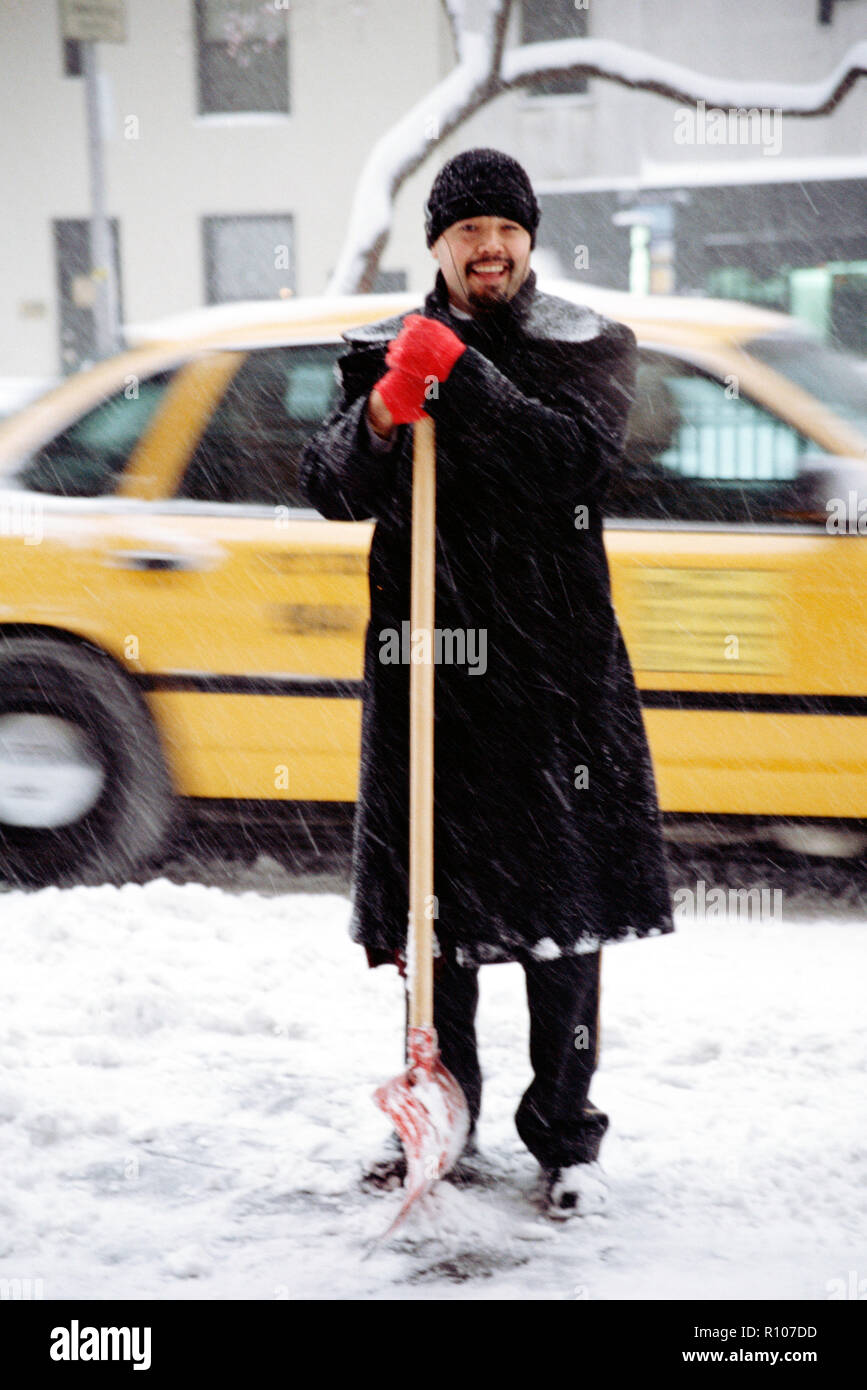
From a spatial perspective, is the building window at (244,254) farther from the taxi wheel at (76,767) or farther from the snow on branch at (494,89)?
the taxi wheel at (76,767)

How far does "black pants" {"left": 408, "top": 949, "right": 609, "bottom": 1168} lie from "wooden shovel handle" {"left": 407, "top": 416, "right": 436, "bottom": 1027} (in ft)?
0.28

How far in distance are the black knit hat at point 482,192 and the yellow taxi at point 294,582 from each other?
5.68ft

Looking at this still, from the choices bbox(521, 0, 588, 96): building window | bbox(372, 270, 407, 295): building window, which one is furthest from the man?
bbox(521, 0, 588, 96): building window

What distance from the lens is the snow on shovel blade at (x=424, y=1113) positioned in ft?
8.52

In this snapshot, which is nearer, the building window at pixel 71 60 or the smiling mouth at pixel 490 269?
the smiling mouth at pixel 490 269

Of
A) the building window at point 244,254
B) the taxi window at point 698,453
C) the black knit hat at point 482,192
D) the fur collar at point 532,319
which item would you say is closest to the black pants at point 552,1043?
the fur collar at point 532,319

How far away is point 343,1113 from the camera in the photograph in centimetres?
322

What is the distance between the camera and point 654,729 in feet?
14.0

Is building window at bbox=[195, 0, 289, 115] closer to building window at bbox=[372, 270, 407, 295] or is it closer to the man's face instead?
building window at bbox=[372, 270, 407, 295]

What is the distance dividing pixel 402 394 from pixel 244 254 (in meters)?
16.6

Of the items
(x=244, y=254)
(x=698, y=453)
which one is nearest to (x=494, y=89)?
(x=698, y=453)

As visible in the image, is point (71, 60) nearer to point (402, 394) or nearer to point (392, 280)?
point (392, 280)

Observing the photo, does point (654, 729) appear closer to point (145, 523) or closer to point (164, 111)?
point (145, 523)

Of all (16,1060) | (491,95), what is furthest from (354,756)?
(491,95)
